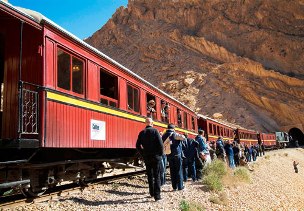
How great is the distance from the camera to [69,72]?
6.81 metres

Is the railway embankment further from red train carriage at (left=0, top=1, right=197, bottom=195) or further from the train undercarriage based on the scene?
red train carriage at (left=0, top=1, right=197, bottom=195)

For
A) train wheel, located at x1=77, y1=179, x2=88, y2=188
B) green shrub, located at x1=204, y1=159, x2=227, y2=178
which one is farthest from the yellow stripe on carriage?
green shrub, located at x1=204, y1=159, x2=227, y2=178

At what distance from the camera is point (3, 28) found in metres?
6.55

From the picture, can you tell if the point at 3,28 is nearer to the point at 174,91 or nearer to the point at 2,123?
the point at 2,123

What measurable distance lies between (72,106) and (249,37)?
50751 millimetres

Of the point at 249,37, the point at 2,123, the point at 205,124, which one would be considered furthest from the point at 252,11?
the point at 2,123

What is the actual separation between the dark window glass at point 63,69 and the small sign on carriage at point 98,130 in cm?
118

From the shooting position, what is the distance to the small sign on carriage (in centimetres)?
738

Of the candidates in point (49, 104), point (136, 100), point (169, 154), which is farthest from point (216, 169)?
point (49, 104)

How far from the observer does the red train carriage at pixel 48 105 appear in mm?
5824

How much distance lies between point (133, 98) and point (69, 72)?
340 centimetres

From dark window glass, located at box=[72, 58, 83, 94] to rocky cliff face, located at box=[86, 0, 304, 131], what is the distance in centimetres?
3858

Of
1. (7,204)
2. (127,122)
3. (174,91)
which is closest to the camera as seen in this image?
(7,204)

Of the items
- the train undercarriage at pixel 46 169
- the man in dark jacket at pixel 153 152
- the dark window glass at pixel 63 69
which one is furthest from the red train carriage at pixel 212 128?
the dark window glass at pixel 63 69
